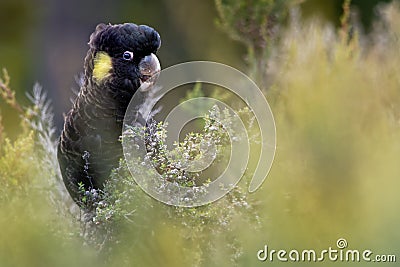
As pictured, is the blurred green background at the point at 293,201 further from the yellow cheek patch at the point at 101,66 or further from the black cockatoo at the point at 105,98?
the yellow cheek patch at the point at 101,66

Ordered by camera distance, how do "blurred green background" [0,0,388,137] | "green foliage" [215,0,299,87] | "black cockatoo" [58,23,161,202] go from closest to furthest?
"black cockatoo" [58,23,161,202], "green foliage" [215,0,299,87], "blurred green background" [0,0,388,137]

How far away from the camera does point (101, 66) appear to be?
8.29ft

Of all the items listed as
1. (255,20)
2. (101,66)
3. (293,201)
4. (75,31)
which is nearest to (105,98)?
(101,66)

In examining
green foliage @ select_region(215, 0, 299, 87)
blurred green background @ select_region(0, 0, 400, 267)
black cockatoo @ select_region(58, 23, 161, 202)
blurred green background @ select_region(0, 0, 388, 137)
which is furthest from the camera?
blurred green background @ select_region(0, 0, 388, 137)

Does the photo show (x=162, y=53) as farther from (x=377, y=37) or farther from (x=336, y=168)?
(x=336, y=168)

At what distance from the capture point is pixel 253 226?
1818mm

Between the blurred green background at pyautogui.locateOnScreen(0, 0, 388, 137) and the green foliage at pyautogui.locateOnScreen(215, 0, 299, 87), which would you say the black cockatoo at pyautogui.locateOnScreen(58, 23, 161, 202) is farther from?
the blurred green background at pyautogui.locateOnScreen(0, 0, 388, 137)

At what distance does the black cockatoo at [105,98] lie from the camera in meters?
2.46

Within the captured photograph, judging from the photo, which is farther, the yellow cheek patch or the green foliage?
the green foliage

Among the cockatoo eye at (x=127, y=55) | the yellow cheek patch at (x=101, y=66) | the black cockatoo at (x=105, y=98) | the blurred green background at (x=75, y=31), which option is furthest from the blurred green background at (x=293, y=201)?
the blurred green background at (x=75, y=31)

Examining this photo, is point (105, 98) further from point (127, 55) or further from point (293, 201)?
point (293, 201)

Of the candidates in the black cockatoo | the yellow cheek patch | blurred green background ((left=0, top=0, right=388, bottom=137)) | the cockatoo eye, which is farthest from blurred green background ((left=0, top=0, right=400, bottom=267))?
blurred green background ((left=0, top=0, right=388, bottom=137))

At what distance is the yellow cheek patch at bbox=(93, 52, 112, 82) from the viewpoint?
2.52 m

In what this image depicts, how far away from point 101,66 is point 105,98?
4.7 inches
